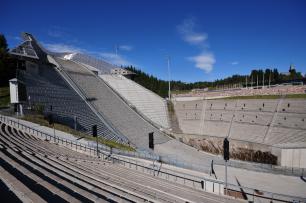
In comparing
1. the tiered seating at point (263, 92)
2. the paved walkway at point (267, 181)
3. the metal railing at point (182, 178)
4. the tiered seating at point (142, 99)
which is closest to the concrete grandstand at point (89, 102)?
the tiered seating at point (142, 99)

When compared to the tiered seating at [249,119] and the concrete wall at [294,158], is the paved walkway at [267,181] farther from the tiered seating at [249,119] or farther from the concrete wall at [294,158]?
the tiered seating at [249,119]

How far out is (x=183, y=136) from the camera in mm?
36219

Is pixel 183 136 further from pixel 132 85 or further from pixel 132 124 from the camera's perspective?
pixel 132 85

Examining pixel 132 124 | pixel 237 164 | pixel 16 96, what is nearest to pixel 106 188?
pixel 237 164

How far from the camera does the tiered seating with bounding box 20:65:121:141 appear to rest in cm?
3008

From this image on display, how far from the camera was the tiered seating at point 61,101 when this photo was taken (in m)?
30.1

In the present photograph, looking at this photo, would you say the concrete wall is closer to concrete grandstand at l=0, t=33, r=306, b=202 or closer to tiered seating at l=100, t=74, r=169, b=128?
concrete grandstand at l=0, t=33, r=306, b=202

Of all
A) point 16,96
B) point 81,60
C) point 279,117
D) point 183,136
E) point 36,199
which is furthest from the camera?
point 81,60

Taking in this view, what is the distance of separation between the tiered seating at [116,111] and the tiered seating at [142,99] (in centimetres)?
210

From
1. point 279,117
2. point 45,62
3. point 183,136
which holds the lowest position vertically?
point 183,136

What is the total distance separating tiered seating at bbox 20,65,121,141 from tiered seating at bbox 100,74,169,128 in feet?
35.2

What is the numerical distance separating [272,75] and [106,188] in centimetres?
9007

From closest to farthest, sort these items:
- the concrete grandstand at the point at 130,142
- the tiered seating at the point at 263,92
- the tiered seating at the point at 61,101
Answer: the concrete grandstand at the point at 130,142 → the tiered seating at the point at 61,101 → the tiered seating at the point at 263,92

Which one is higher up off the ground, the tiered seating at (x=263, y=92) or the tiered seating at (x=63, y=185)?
the tiered seating at (x=263, y=92)
